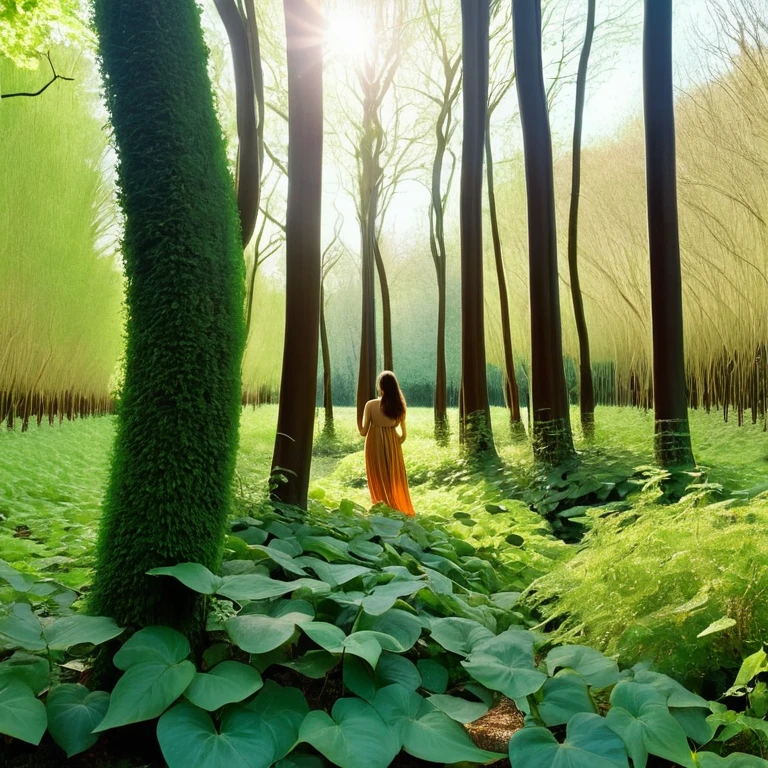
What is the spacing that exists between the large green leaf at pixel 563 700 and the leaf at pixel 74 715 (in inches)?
46.2

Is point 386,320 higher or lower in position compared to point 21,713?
higher

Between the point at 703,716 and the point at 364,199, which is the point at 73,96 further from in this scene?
the point at 703,716

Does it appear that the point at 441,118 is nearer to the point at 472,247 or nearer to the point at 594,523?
the point at 472,247

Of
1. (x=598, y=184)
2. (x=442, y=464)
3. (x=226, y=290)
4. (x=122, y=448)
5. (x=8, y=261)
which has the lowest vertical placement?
(x=442, y=464)

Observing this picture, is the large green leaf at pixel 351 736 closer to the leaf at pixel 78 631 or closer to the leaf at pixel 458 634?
the leaf at pixel 458 634

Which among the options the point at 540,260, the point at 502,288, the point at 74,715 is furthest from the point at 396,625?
the point at 502,288

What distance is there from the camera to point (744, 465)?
6.43 m

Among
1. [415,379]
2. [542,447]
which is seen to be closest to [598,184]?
[542,447]

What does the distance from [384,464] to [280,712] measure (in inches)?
206

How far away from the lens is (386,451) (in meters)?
6.92

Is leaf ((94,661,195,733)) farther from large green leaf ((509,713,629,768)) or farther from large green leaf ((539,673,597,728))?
large green leaf ((539,673,597,728))

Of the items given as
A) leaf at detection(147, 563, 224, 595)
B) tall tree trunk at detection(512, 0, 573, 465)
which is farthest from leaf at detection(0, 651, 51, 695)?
tall tree trunk at detection(512, 0, 573, 465)

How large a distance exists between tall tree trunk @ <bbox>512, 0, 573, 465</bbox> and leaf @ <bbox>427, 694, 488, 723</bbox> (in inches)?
214

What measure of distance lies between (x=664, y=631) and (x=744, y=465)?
5.20 meters
